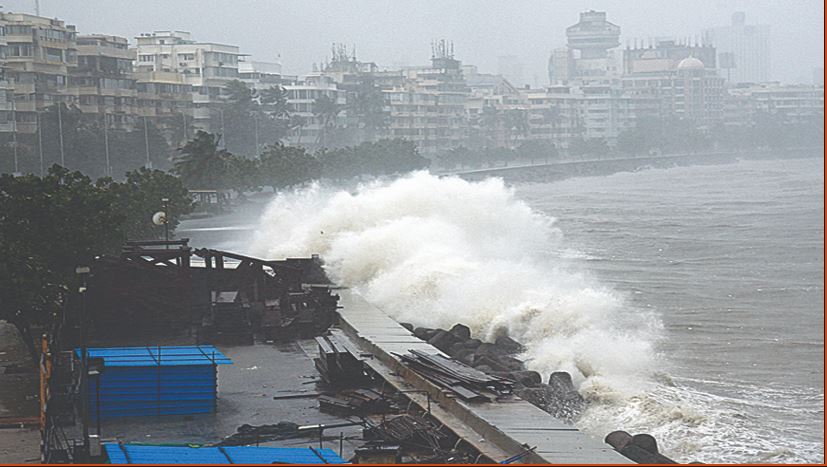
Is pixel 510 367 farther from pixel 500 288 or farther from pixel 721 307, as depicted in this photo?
pixel 721 307

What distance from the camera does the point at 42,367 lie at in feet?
31.0

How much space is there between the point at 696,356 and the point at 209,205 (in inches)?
1058

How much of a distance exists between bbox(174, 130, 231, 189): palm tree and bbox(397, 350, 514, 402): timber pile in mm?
29610

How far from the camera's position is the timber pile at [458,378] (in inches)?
393

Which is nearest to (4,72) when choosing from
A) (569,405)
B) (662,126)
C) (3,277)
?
(3,277)

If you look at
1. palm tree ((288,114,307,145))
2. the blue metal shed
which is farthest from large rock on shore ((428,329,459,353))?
palm tree ((288,114,307,145))

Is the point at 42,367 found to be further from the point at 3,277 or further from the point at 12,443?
the point at 3,277

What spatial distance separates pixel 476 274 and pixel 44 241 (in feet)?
22.6

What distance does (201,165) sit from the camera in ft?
133

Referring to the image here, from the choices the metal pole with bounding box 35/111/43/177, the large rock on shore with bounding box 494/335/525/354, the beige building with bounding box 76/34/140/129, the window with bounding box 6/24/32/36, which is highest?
the window with bounding box 6/24/32/36

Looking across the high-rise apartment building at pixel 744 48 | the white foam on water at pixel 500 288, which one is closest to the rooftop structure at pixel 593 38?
the high-rise apartment building at pixel 744 48

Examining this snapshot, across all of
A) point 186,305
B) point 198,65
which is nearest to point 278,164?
point 198,65

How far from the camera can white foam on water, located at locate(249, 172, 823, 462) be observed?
11.4 metres

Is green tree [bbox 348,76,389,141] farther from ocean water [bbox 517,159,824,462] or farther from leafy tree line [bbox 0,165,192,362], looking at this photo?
leafy tree line [bbox 0,165,192,362]
